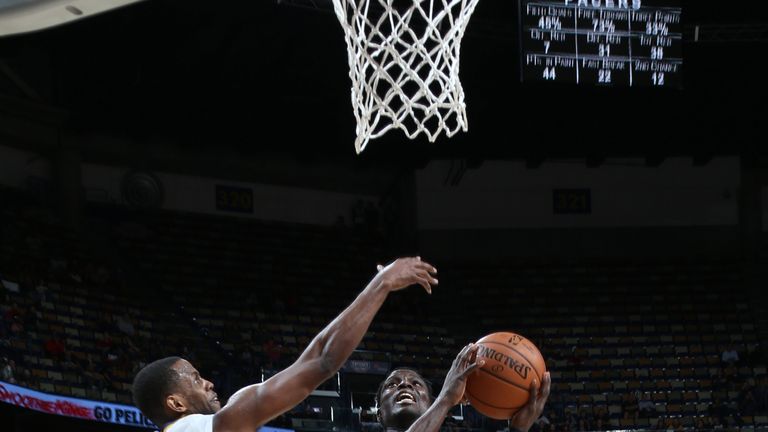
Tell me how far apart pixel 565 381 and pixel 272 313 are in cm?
354

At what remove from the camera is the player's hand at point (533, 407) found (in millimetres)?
3748

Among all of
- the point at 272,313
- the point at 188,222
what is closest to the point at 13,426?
the point at 272,313

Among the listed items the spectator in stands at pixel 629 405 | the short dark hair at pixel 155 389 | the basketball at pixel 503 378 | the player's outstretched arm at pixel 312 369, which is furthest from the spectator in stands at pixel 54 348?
the player's outstretched arm at pixel 312 369

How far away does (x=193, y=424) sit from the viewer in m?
3.09

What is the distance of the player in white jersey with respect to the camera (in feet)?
9.95

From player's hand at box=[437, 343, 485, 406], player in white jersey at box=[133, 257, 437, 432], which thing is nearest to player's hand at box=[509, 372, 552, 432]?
player's hand at box=[437, 343, 485, 406]

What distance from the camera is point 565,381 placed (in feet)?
50.2

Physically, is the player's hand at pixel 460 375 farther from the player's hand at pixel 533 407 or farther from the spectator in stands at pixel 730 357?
the spectator in stands at pixel 730 357

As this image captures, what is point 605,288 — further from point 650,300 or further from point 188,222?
point 188,222

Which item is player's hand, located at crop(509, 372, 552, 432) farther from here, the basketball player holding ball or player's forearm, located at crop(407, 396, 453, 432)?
player's forearm, located at crop(407, 396, 453, 432)

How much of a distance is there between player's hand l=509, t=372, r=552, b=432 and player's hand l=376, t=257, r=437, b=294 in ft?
2.42

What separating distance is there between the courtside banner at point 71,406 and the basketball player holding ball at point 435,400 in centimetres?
673

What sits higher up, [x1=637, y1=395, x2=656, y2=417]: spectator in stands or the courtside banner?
the courtside banner

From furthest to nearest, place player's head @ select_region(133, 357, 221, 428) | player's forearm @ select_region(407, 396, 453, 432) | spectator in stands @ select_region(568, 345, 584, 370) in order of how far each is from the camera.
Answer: spectator in stands @ select_region(568, 345, 584, 370) → player's forearm @ select_region(407, 396, 453, 432) → player's head @ select_region(133, 357, 221, 428)
